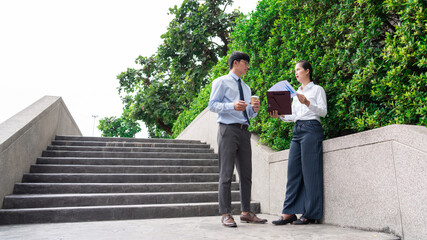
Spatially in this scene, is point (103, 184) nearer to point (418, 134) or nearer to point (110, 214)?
point (110, 214)

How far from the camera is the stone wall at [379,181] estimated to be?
2.30 metres

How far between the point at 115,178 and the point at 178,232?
2630mm

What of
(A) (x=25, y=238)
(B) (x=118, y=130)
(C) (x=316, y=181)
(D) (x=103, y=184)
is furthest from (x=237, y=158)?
(B) (x=118, y=130)

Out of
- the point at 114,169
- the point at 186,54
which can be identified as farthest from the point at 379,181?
the point at 186,54

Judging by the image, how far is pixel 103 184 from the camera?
191 inches

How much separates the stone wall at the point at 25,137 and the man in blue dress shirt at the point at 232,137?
287 cm

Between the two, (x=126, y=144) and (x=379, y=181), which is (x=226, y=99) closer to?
(x=379, y=181)

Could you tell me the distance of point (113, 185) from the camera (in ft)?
15.9

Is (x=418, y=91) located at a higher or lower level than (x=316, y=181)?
higher

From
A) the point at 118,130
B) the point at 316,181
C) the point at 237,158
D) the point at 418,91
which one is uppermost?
the point at 118,130

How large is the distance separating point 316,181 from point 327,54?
1467mm

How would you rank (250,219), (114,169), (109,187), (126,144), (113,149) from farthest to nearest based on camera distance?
(126,144)
(113,149)
(114,169)
(109,187)
(250,219)

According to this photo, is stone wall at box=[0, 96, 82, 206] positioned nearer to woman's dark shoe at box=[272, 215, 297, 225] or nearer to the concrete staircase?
the concrete staircase

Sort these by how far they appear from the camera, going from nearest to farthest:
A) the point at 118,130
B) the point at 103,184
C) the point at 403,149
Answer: the point at 403,149
the point at 103,184
the point at 118,130
